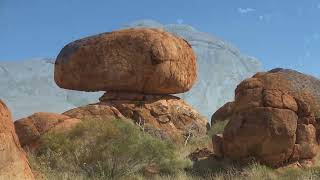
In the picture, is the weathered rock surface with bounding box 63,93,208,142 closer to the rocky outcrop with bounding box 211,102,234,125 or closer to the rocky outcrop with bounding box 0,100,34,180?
the rocky outcrop with bounding box 211,102,234,125

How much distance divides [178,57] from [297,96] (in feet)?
36.1

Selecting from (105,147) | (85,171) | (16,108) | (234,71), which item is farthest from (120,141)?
(234,71)

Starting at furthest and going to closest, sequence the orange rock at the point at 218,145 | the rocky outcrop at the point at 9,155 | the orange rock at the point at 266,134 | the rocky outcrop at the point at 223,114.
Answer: the rocky outcrop at the point at 223,114 → the orange rock at the point at 218,145 → the orange rock at the point at 266,134 → the rocky outcrop at the point at 9,155

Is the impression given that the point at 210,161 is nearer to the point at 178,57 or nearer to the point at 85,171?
the point at 85,171

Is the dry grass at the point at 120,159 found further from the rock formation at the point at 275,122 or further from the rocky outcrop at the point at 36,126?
the rocky outcrop at the point at 36,126

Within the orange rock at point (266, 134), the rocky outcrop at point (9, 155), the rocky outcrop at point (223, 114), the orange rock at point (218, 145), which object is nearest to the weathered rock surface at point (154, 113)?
the rocky outcrop at point (223, 114)

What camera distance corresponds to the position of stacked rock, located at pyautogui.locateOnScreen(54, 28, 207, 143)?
24.2 meters

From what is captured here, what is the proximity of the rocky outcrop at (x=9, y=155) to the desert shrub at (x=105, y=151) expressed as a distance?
235 inches

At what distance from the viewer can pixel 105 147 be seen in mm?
14500

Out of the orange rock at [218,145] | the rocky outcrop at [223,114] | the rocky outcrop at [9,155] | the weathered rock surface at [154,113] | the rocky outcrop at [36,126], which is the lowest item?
the rocky outcrop at [223,114]

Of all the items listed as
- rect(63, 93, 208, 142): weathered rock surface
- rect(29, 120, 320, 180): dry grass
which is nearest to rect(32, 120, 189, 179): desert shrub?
rect(29, 120, 320, 180): dry grass

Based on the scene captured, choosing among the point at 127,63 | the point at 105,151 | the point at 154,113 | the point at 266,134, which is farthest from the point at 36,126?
the point at 266,134

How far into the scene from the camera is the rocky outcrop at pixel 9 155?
7.08 meters

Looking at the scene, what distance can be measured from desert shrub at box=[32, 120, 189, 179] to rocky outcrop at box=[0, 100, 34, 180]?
5.96m
